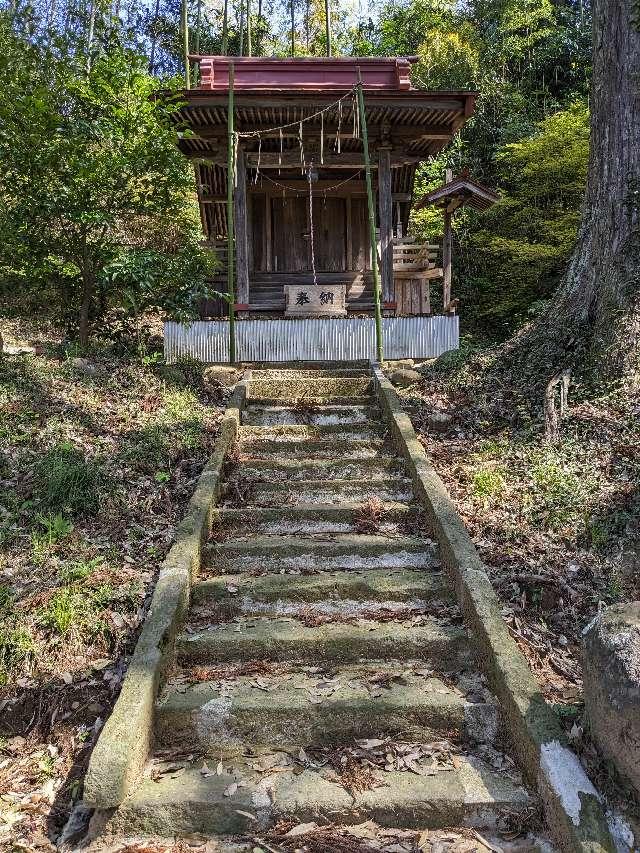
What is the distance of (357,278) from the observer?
42.4 feet

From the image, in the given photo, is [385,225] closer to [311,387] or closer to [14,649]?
[311,387]

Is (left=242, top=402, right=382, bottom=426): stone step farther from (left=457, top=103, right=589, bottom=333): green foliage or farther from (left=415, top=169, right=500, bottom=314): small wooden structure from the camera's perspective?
(left=457, top=103, right=589, bottom=333): green foliage

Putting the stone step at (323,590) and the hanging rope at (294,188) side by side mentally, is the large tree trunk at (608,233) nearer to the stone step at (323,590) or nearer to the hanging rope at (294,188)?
the stone step at (323,590)

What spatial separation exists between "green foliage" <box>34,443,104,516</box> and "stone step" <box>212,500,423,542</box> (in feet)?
3.46

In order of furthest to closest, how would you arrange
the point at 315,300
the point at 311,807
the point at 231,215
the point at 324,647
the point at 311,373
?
the point at 315,300, the point at 231,215, the point at 311,373, the point at 324,647, the point at 311,807

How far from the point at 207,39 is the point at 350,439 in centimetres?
3098

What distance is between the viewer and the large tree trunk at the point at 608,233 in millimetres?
6172

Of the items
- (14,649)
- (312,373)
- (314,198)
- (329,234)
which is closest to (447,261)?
(329,234)

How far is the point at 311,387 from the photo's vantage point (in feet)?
24.7

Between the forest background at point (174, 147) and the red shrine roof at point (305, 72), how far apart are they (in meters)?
1.70

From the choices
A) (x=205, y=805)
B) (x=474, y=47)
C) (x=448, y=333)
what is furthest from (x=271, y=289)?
(x=474, y=47)

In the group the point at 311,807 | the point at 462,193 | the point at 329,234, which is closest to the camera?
the point at 311,807

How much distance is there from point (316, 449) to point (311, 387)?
1.56 m

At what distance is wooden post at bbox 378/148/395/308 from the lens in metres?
10.9
